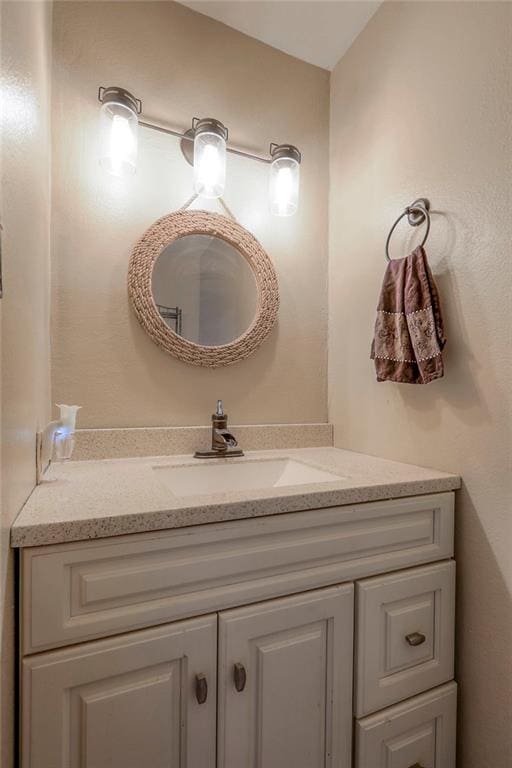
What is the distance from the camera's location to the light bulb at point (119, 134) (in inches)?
47.4

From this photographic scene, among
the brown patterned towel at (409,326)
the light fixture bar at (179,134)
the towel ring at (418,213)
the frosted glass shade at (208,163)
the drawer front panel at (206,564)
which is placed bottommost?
the drawer front panel at (206,564)

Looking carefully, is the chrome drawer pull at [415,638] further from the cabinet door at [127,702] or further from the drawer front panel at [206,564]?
the cabinet door at [127,702]

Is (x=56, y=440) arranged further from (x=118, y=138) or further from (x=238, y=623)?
(x=118, y=138)

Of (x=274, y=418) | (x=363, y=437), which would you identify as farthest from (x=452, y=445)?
(x=274, y=418)

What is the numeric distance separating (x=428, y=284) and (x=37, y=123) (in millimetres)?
1053

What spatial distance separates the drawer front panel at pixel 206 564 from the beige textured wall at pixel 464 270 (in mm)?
147

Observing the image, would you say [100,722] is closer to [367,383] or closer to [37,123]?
[367,383]

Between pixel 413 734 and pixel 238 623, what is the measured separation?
0.61 m

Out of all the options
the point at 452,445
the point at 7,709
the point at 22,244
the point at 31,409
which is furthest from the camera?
the point at 452,445

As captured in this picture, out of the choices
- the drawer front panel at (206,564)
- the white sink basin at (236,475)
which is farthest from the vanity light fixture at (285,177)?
the drawer front panel at (206,564)

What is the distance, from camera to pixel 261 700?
2.72ft

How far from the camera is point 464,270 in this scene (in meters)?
1.06

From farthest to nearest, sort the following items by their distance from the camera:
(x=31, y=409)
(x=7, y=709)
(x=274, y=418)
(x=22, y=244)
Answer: (x=274, y=418) → (x=31, y=409) → (x=22, y=244) → (x=7, y=709)

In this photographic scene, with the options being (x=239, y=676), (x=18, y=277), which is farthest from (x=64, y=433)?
(x=239, y=676)
